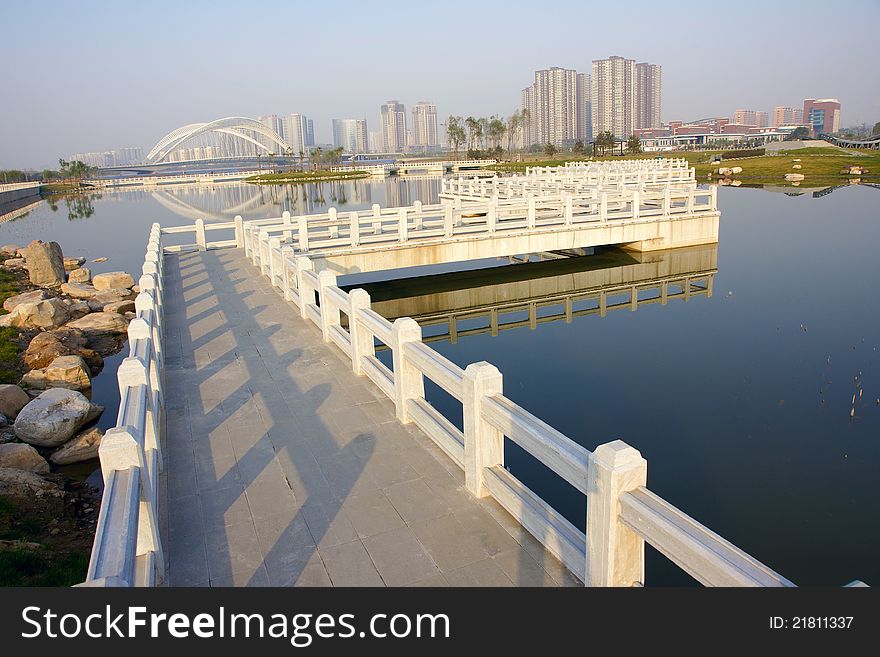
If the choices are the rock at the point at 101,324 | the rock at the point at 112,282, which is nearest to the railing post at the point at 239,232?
the rock at the point at 112,282

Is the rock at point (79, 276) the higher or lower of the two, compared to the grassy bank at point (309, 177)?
lower

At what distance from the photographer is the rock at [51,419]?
10.9 meters

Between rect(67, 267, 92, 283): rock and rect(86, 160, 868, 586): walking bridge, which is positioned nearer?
rect(86, 160, 868, 586): walking bridge

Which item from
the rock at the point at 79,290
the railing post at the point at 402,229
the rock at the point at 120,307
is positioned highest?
the railing post at the point at 402,229

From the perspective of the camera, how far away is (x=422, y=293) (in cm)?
2303

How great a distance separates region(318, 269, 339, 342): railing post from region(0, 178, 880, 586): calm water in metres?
3.29

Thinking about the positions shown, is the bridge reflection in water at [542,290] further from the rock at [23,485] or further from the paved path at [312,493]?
the rock at [23,485]

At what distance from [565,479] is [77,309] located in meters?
19.5

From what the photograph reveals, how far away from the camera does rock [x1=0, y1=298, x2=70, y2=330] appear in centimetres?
1809

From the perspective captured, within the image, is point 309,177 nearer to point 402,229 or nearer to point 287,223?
point 287,223

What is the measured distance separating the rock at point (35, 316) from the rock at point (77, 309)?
63 cm

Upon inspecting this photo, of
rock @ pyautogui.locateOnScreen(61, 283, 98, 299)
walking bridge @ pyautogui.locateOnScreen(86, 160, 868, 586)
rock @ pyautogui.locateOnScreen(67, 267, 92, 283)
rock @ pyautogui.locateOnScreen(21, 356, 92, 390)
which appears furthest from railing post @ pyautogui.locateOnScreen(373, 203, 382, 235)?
walking bridge @ pyautogui.locateOnScreen(86, 160, 868, 586)

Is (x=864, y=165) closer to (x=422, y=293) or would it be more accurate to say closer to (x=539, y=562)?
(x=422, y=293)

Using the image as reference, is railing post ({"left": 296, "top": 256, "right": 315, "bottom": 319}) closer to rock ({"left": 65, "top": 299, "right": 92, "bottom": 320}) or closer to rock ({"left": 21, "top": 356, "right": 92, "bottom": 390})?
rock ({"left": 21, "top": 356, "right": 92, "bottom": 390})
